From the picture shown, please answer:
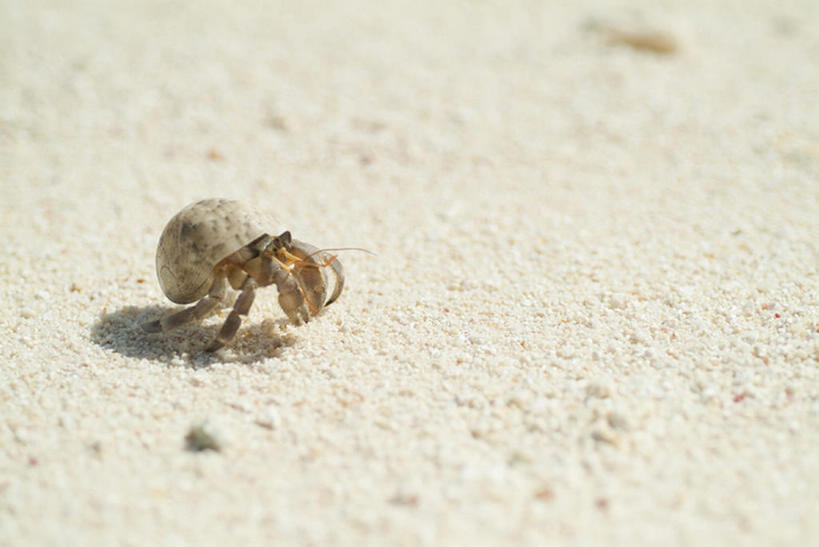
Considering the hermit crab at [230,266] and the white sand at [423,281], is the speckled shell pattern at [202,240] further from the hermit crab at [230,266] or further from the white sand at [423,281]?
the white sand at [423,281]

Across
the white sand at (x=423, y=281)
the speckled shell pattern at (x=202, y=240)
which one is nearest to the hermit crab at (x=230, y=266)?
the speckled shell pattern at (x=202, y=240)

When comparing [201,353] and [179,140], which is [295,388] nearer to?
[201,353]

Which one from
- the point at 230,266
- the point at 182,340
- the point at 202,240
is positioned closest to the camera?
the point at 202,240

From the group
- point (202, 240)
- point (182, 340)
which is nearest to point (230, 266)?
point (202, 240)

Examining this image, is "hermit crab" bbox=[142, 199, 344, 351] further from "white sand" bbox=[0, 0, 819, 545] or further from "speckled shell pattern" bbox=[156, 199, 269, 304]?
"white sand" bbox=[0, 0, 819, 545]

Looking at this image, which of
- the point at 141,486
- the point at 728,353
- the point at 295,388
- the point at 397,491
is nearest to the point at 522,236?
the point at 728,353

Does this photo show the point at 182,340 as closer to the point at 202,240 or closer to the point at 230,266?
the point at 230,266

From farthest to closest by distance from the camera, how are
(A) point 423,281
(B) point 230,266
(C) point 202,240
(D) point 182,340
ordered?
(A) point 423,281 → (D) point 182,340 → (B) point 230,266 → (C) point 202,240
